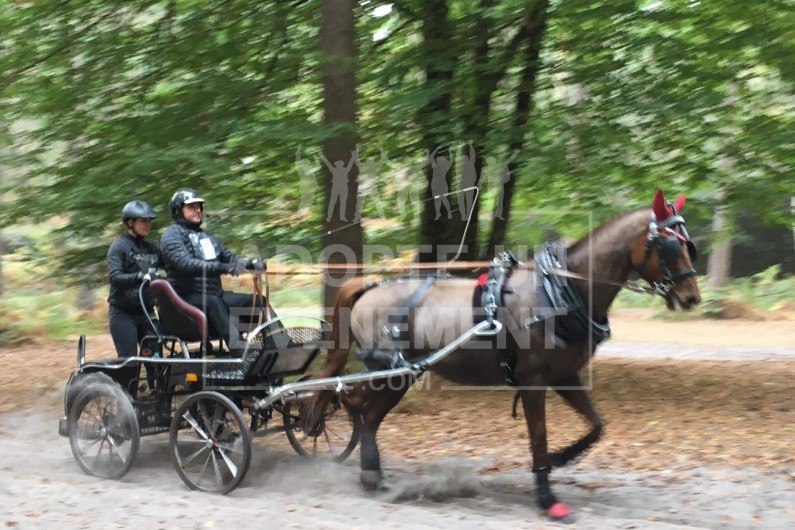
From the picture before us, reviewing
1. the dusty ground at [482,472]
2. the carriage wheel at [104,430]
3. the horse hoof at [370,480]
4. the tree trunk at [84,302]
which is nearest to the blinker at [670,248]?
the dusty ground at [482,472]

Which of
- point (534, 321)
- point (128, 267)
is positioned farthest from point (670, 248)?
point (128, 267)

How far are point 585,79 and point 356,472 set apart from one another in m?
5.17

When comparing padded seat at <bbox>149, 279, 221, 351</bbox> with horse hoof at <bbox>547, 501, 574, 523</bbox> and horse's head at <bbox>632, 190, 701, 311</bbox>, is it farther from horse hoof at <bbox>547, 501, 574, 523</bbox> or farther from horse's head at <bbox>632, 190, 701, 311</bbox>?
horse's head at <bbox>632, 190, 701, 311</bbox>

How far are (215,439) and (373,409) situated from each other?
129cm

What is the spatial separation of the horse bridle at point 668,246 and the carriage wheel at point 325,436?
2.67 meters

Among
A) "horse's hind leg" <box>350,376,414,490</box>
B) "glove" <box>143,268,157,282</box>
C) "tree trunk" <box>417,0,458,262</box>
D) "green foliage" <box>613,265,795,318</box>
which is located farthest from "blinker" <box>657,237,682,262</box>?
"green foliage" <box>613,265,795,318</box>

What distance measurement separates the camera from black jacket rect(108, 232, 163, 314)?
759 centimetres

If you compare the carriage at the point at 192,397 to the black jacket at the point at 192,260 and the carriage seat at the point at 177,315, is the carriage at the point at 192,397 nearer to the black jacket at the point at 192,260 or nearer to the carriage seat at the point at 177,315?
the carriage seat at the point at 177,315

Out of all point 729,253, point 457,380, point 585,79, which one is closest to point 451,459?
point 457,380

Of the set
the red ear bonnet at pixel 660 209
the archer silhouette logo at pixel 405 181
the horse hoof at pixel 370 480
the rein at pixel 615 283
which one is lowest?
the horse hoof at pixel 370 480

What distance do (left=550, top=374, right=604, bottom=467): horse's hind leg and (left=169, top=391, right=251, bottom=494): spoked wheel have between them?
2.36m

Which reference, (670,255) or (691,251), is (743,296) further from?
(670,255)

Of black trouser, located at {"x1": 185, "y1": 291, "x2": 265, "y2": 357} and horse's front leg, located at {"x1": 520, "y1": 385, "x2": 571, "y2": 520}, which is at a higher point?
black trouser, located at {"x1": 185, "y1": 291, "x2": 265, "y2": 357}

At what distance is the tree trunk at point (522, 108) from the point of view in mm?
9391
